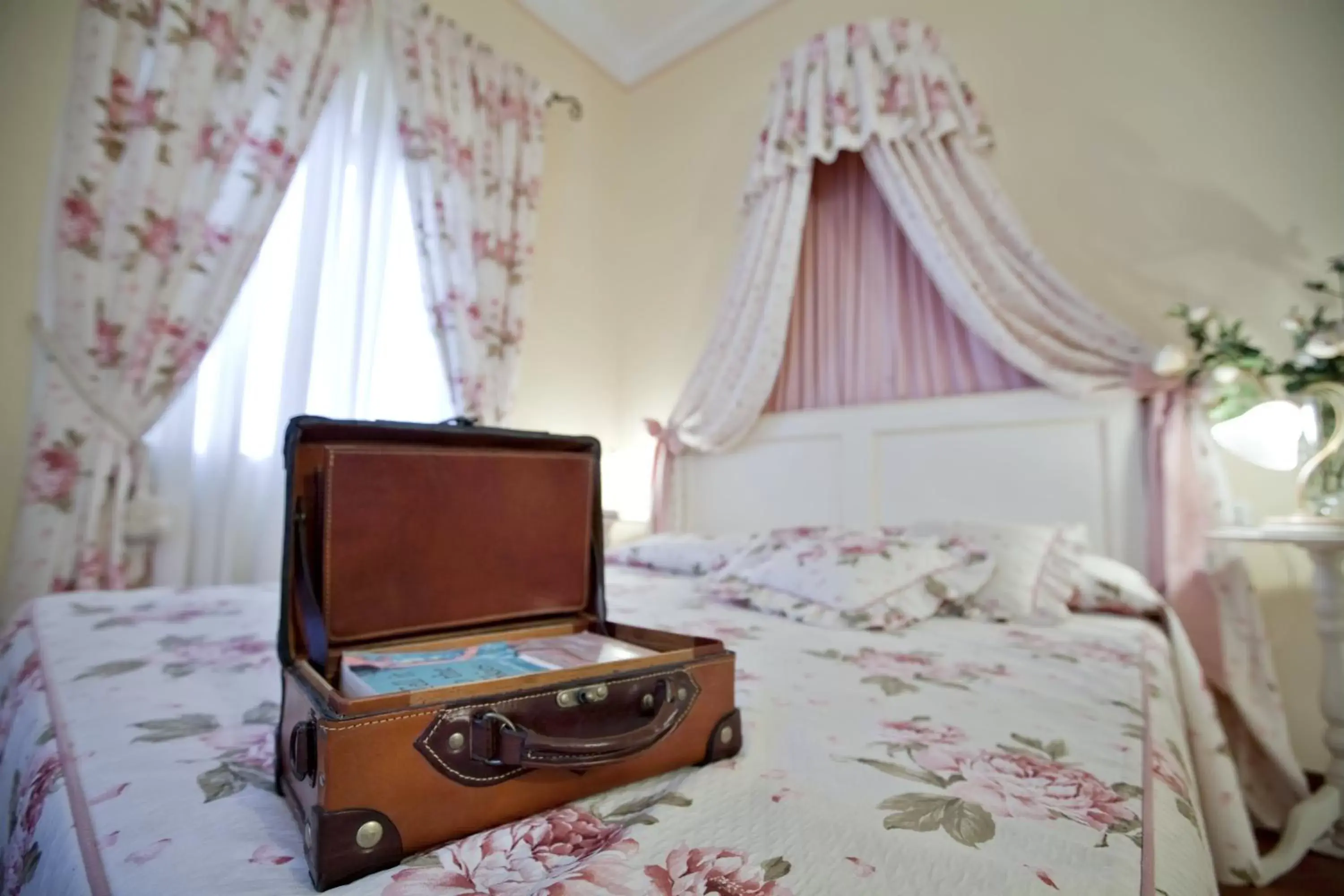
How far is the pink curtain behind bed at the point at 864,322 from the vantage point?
7.40ft

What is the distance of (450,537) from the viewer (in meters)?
0.80

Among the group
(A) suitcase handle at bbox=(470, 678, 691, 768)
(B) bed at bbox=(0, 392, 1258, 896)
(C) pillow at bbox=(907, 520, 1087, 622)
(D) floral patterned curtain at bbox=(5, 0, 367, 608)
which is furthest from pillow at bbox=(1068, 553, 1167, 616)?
(D) floral patterned curtain at bbox=(5, 0, 367, 608)

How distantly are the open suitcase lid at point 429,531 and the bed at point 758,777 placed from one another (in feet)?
0.54

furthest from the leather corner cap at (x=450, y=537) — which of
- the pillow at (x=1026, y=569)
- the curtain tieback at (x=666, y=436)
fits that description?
the curtain tieback at (x=666, y=436)

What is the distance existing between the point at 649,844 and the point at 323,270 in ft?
7.51

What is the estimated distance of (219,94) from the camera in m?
1.92

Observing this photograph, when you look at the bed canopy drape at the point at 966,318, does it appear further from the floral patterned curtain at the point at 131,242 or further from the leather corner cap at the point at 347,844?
the floral patterned curtain at the point at 131,242

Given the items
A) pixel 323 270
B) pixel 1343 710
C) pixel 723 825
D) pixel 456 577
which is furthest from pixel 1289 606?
pixel 323 270

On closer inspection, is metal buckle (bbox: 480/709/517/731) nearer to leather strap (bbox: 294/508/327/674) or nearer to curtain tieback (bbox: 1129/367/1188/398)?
leather strap (bbox: 294/508/327/674)

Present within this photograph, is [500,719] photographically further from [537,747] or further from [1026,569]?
[1026,569]

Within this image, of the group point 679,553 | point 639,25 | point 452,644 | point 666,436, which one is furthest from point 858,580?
point 639,25

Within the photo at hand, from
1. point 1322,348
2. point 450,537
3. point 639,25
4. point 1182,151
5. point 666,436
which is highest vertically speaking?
point 639,25

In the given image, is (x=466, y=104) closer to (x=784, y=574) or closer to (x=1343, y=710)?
(x=784, y=574)

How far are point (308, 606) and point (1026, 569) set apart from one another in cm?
159
